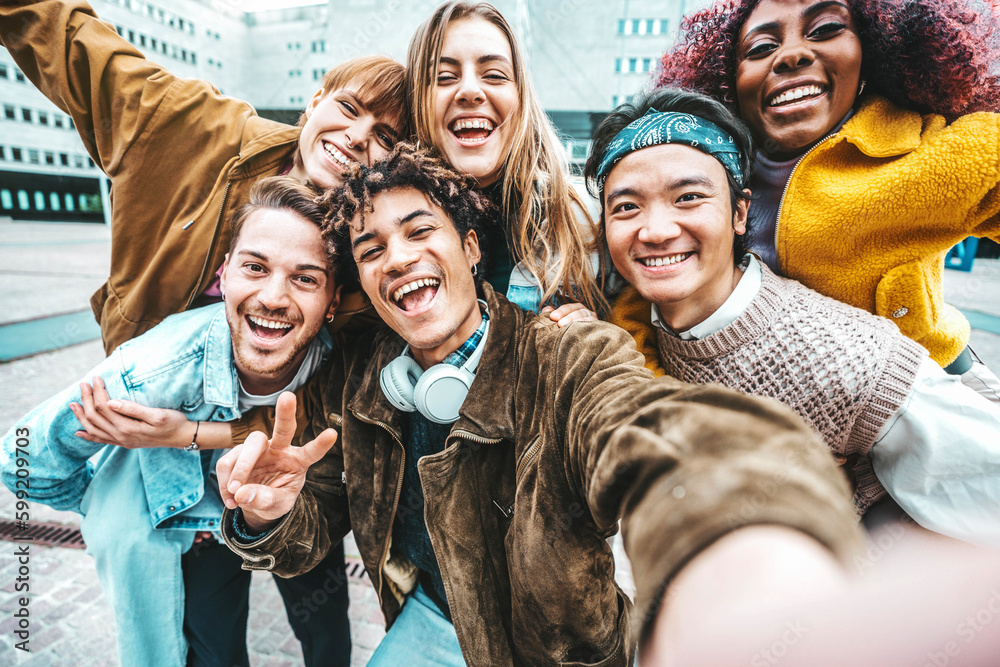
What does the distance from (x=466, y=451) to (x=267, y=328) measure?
100 centimetres

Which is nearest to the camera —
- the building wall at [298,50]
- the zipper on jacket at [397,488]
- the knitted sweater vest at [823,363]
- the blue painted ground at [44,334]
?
the knitted sweater vest at [823,363]

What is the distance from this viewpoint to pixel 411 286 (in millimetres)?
1736

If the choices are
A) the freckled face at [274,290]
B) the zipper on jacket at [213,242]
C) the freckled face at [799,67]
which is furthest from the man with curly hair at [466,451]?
the freckled face at [799,67]

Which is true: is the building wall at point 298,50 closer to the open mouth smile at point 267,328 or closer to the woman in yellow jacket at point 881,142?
the woman in yellow jacket at point 881,142

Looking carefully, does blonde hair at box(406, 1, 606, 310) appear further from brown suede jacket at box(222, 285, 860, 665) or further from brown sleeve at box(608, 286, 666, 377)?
brown suede jacket at box(222, 285, 860, 665)

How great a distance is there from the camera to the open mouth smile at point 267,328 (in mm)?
1857

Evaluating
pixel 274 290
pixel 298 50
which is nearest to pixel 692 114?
pixel 274 290

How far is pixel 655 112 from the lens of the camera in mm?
1778

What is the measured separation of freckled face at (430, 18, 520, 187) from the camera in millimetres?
2094

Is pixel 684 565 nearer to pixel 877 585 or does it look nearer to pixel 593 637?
pixel 877 585

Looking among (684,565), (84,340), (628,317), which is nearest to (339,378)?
(628,317)

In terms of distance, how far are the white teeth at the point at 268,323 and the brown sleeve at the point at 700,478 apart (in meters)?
1.43

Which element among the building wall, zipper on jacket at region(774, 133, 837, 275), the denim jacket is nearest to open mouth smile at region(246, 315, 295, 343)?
the denim jacket

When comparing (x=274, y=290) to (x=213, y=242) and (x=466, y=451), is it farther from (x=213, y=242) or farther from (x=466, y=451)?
(x=466, y=451)
